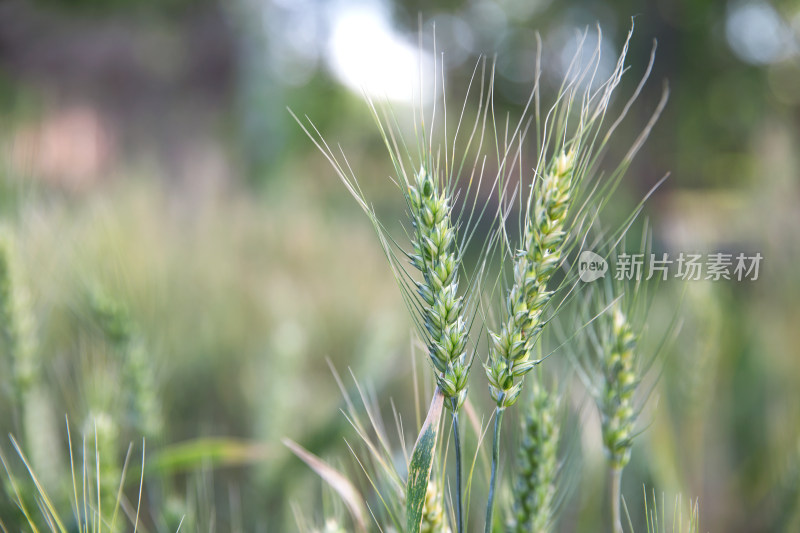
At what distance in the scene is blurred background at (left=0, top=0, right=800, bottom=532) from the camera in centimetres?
89

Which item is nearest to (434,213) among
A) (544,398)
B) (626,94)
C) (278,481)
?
(544,398)

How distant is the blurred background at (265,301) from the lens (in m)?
0.89

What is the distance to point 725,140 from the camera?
954 centimetres

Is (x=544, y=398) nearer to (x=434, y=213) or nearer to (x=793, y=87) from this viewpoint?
(x=434, y=213)

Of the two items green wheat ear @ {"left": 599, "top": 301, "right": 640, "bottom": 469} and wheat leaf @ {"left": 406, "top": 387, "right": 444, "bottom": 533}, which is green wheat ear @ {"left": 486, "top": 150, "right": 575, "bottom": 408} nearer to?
wheat leaf @ {"left": 406, "top": 387, "right": 444, "bottom": 533}

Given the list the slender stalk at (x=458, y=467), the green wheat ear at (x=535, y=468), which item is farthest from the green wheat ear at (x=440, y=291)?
the green wheat ear at (x=535, y=468)

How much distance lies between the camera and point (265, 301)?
6.75 ft

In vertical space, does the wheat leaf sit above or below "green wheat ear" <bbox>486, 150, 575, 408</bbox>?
→ below

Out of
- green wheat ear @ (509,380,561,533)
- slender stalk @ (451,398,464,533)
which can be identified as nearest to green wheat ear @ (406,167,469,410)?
slender stalk @ (451,398,464,533)

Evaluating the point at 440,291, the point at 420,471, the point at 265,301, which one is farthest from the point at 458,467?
the point at 265,301

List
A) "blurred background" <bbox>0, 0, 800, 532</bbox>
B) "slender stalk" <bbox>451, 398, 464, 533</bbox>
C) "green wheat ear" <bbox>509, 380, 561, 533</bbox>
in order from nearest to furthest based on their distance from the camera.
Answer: "slender stalk" <bbox>451, 398, 464, 533</bbox>
"green wheat ear" <bbox>509, 380, 561, 533</bbox>
"blurred background" <bbox>0, 0, 800, 532</bbox>

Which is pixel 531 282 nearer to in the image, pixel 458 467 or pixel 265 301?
pixel 458 467

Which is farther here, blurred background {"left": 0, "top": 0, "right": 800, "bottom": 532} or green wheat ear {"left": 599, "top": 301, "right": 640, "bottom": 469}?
blurred background {"left": 0, "top": 0, "right": 800, "bottom": 532}

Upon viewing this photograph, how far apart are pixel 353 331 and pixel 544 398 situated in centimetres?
159
